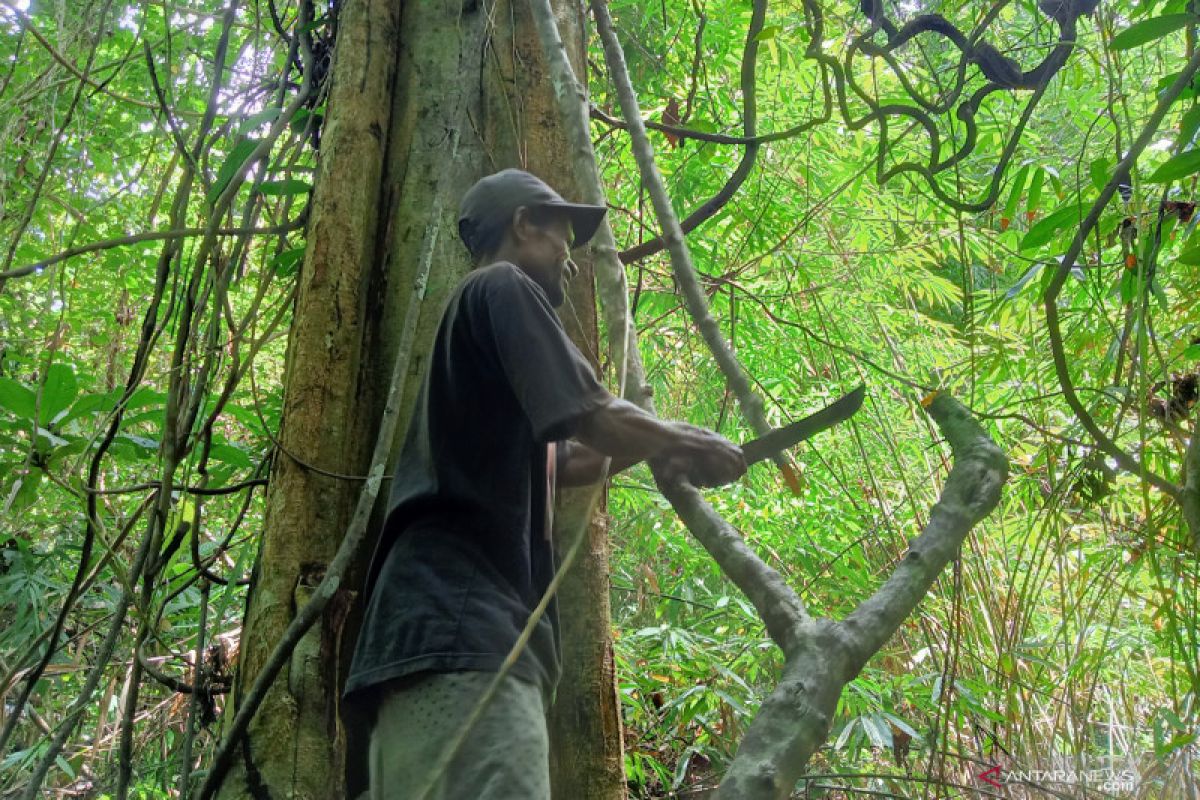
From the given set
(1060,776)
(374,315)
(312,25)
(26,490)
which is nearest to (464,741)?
(374,315)

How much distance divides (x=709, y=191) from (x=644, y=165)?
2490 millimetres

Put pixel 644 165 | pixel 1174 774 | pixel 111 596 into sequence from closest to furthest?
1. pixel 644 165
2. pixel 1174 774
3. pixel 111 596

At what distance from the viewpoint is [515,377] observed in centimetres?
139

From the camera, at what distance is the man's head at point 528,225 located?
1.73 meters

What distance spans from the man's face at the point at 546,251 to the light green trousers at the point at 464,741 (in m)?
0.75

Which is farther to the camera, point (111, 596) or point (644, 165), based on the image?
point (111, 596)

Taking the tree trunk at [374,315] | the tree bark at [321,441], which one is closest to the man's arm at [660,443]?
the tree trunk at [374,315]

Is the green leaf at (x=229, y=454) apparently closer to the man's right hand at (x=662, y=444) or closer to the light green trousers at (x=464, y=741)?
the light green trousers at (x=464, y=741)

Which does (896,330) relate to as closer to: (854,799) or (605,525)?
(854,799)

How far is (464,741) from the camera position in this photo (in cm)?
127

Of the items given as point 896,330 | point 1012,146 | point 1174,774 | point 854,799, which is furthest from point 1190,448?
point 896,330

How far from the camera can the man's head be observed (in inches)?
68.0

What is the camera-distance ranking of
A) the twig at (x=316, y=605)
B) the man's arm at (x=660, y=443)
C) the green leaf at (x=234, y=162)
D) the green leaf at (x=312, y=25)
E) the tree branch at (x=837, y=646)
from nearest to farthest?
the tree branch at (x=837, y=646) → the man's arm at (x=660, y=443) → the twig at (x=316, y=605) → the green leaf at (x=234, y=162) → the green leaf at (x=312, y=25)

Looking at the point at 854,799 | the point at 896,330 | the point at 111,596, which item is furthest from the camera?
the point at 896,330
